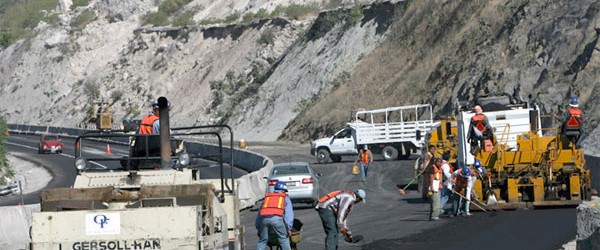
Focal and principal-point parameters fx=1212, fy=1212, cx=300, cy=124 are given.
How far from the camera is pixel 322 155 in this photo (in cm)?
5250

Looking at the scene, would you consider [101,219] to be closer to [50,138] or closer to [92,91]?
[50,138]

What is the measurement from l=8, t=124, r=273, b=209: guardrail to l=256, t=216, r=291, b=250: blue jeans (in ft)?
2.10

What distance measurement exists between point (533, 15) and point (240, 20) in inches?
1415

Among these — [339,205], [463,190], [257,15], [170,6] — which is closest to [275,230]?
[339,205]

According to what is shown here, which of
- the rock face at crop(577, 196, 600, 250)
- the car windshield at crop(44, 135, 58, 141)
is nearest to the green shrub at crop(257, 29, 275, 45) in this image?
the car windshield at crop(44, 135, 58, 141)

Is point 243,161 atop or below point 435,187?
atop

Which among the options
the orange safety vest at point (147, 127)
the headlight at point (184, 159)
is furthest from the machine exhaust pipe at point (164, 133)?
the orange safety vest at point (147, 127)

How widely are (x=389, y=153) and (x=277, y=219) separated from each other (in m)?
34.5

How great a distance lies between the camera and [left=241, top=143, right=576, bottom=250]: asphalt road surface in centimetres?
2168

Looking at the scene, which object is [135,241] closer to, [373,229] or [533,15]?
[373,229]

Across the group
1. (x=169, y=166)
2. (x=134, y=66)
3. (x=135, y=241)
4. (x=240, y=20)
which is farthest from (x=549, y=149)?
(x=134, y=66)

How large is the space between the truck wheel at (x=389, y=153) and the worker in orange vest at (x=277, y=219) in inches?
1340

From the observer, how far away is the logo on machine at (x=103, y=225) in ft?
46.3

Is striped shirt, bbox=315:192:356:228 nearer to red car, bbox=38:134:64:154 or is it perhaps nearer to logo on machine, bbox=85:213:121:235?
logo on machine, bbox=85:213:121:235
